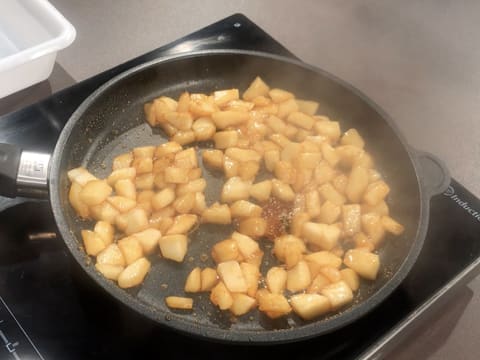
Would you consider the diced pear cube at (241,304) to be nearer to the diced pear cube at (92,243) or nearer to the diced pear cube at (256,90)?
the diced pear cube at (92,243)

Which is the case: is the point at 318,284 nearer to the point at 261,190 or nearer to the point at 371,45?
the point at 261,190

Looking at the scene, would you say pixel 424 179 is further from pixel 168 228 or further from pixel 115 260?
pixel 115 260

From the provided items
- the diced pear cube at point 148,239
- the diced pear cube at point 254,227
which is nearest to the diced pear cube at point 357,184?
the diced pear cube at point 254,227

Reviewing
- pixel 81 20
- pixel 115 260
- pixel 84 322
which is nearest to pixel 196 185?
pixel 115 260

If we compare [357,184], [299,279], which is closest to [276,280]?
[299,279]

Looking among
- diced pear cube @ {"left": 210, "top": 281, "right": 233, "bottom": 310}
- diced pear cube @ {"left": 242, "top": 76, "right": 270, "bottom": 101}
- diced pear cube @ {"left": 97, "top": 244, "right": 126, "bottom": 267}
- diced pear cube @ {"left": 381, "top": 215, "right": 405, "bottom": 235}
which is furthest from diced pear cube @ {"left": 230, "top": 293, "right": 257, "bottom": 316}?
diced pear cube @ {"left": 242, "top": 76, "right": 270, "bottom": 101}

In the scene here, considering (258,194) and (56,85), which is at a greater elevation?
(258,194)

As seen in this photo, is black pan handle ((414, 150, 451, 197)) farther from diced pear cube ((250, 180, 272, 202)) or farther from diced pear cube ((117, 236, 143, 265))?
diced pear cube ((117, 236, 143, 265))
